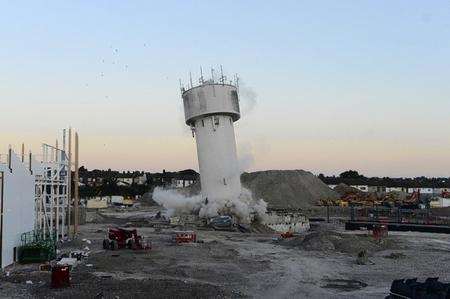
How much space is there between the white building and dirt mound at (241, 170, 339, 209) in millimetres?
76938


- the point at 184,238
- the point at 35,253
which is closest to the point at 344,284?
the point at 35,253

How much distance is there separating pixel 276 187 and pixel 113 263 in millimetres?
89028

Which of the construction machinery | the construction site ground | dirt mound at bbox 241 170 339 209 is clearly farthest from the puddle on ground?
dirt mound at bbox 241 170 339 209

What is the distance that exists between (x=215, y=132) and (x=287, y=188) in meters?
60.8

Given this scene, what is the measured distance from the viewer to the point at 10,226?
27.9 metres

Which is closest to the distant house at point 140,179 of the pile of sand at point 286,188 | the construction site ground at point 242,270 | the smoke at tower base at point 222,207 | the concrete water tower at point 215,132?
the pile of sand at point 286,188

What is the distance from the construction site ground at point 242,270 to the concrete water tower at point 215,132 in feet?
52.5

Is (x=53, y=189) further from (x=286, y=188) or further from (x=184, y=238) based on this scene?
(x=286, y=188)

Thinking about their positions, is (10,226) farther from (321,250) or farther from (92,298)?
(321,250)

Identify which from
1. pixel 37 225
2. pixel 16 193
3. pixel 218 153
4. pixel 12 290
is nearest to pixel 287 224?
pixel 218 153

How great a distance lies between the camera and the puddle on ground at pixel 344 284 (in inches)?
901

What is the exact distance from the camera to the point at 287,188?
116625 millimetres

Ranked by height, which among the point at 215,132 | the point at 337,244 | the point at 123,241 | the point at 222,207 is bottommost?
the point at 337,244

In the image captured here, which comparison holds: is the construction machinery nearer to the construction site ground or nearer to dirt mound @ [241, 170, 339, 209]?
the construction site ground
